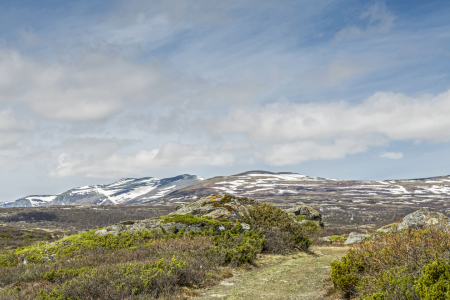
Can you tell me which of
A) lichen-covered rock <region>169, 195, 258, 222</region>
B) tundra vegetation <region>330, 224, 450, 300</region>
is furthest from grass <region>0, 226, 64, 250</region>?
tundra vegetation <region>330, 224, 450, 300</region>

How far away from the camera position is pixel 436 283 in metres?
4.59

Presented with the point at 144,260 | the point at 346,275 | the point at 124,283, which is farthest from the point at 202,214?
the point at 346,275

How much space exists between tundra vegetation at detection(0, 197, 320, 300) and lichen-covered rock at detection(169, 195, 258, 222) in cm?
216

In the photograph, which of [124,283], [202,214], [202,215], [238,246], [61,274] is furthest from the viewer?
[202,214]

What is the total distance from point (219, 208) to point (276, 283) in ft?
39.3

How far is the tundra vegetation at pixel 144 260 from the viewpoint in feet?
26.6

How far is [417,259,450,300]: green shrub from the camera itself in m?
4.47

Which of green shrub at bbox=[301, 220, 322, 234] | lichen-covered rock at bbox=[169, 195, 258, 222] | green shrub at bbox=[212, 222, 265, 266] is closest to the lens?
green shrub at bbox=[212, 222, 265, 266]

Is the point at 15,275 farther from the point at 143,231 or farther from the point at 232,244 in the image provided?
the point at 232,244

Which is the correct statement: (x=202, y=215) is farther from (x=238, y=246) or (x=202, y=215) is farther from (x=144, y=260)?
(x=144, y=260)

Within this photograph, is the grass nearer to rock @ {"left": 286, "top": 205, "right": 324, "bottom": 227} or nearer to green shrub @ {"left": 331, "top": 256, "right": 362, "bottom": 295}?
rock @ {"left": 286, "top": 205, "right": 324, "bottom": 227}

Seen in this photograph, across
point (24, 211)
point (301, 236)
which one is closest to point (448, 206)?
point (301, 236)

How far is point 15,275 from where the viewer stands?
1092 cm

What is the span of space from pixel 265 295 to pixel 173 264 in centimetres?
284
